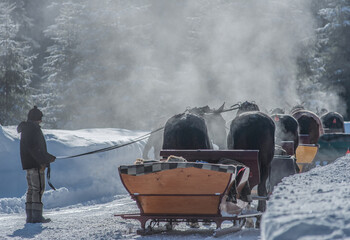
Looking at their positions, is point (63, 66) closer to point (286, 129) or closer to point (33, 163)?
point (286, 129)

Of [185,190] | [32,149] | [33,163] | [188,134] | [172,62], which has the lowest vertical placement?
[185,190]

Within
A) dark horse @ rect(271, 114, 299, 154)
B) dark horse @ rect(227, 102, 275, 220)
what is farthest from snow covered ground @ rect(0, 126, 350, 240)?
dark horse @ rect(271, 114, 299, 154)

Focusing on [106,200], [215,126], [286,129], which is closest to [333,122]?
[286,129]

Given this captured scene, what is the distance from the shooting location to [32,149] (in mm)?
8703

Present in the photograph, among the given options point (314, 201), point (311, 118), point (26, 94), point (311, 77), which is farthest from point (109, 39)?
point (314, 201)

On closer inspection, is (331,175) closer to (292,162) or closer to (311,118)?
(292,162)

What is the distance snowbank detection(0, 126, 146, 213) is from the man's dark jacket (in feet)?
7.45

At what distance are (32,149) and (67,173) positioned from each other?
4.45m

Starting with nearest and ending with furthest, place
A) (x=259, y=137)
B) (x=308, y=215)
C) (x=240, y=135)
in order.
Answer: (x=308, y=215) < (x=259, y=137) < (x=240, y=135)

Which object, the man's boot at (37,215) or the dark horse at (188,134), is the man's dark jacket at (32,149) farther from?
the dark horse at (188,134)

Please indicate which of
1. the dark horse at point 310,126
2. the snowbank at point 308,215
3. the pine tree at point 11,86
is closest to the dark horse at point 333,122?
the dark horse at point 310,126

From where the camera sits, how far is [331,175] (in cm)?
609

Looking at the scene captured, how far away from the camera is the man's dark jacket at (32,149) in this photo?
343 inches

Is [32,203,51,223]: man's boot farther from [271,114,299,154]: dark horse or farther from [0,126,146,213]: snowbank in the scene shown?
[271,114,299,154]: dark horse
